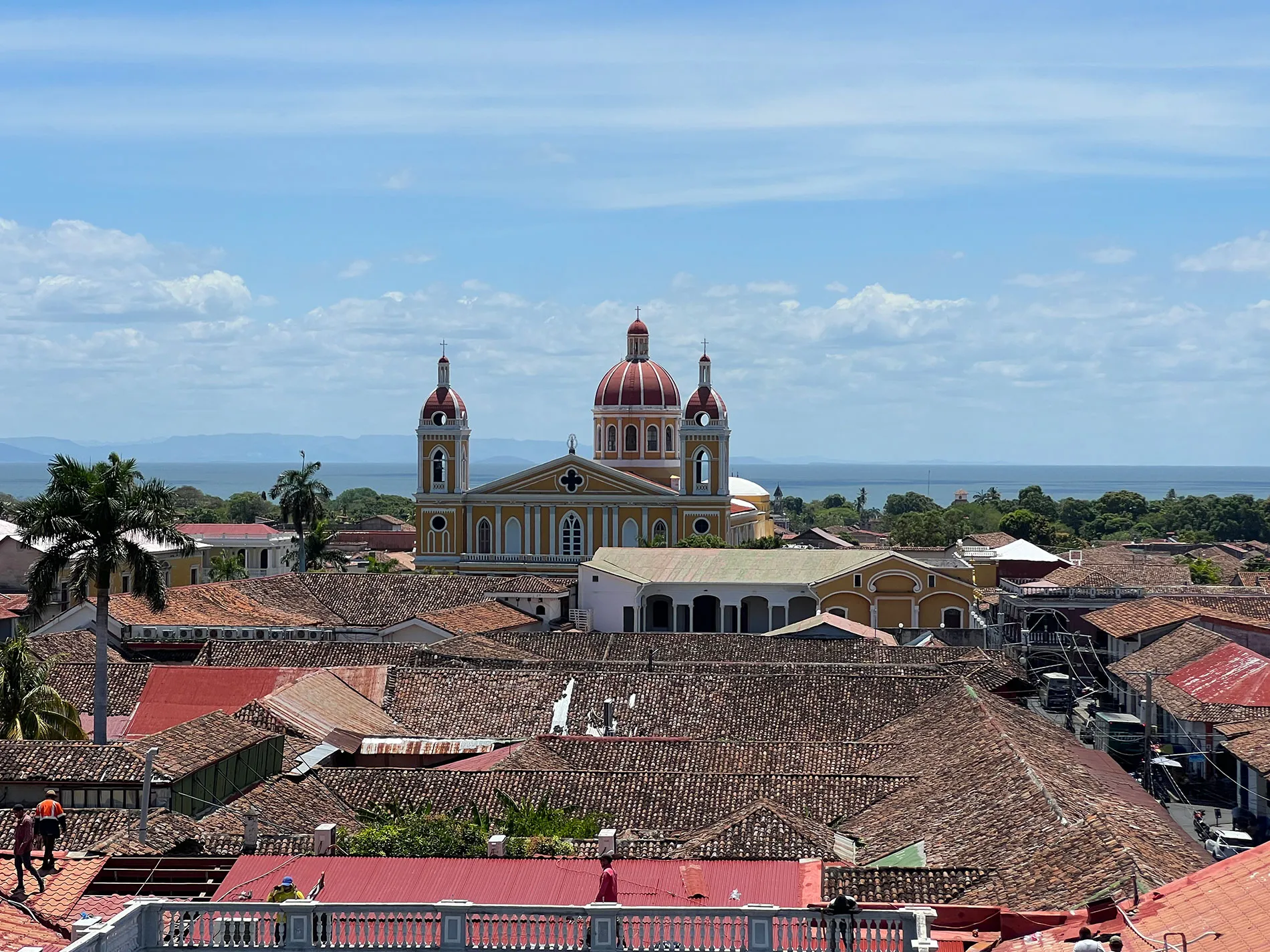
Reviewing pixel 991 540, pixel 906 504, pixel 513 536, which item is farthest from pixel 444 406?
pixel 906 504

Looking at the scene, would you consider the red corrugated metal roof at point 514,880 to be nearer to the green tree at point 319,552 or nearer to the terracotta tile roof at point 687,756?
the terracotta tile roof at point 687,756

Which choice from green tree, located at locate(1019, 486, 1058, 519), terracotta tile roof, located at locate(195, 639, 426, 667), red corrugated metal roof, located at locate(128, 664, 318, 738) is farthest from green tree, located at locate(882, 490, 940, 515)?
red corrugated metal roof, located at locate(128, 664, 318, 738)

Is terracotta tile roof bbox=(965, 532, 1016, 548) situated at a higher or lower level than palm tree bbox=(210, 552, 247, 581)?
higher

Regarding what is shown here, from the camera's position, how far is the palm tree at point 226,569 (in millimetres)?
76000

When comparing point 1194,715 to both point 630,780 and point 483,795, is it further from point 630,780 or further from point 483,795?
point 483,795

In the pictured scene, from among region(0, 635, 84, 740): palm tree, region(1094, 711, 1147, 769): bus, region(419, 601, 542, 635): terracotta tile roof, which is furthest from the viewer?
region(419, 601, 542, 635): terracotta tile roof

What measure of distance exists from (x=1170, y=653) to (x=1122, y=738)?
22.3ft

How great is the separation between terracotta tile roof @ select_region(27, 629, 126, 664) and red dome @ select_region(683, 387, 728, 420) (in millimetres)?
46172

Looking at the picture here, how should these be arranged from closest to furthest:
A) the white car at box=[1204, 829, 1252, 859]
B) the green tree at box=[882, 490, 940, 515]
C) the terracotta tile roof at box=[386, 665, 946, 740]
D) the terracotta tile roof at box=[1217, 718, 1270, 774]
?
the white car at box=[1204, 829, 1252, 859]
the terracotta tile roof at box=[1217, 718, 1270, 774]
the terracotta tile roof at box=[386, 665, 946, 740]
the green tree at box=[882, 490, 940, 515]

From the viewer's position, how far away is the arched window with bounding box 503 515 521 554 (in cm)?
8819

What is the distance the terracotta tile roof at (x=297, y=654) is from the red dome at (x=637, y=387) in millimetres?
48157

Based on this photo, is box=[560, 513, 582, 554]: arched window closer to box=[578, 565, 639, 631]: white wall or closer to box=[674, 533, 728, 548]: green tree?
box=[674, 533, 728, 548]: green tree

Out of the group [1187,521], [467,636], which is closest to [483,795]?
[467,636]

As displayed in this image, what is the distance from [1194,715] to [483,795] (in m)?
16.2
